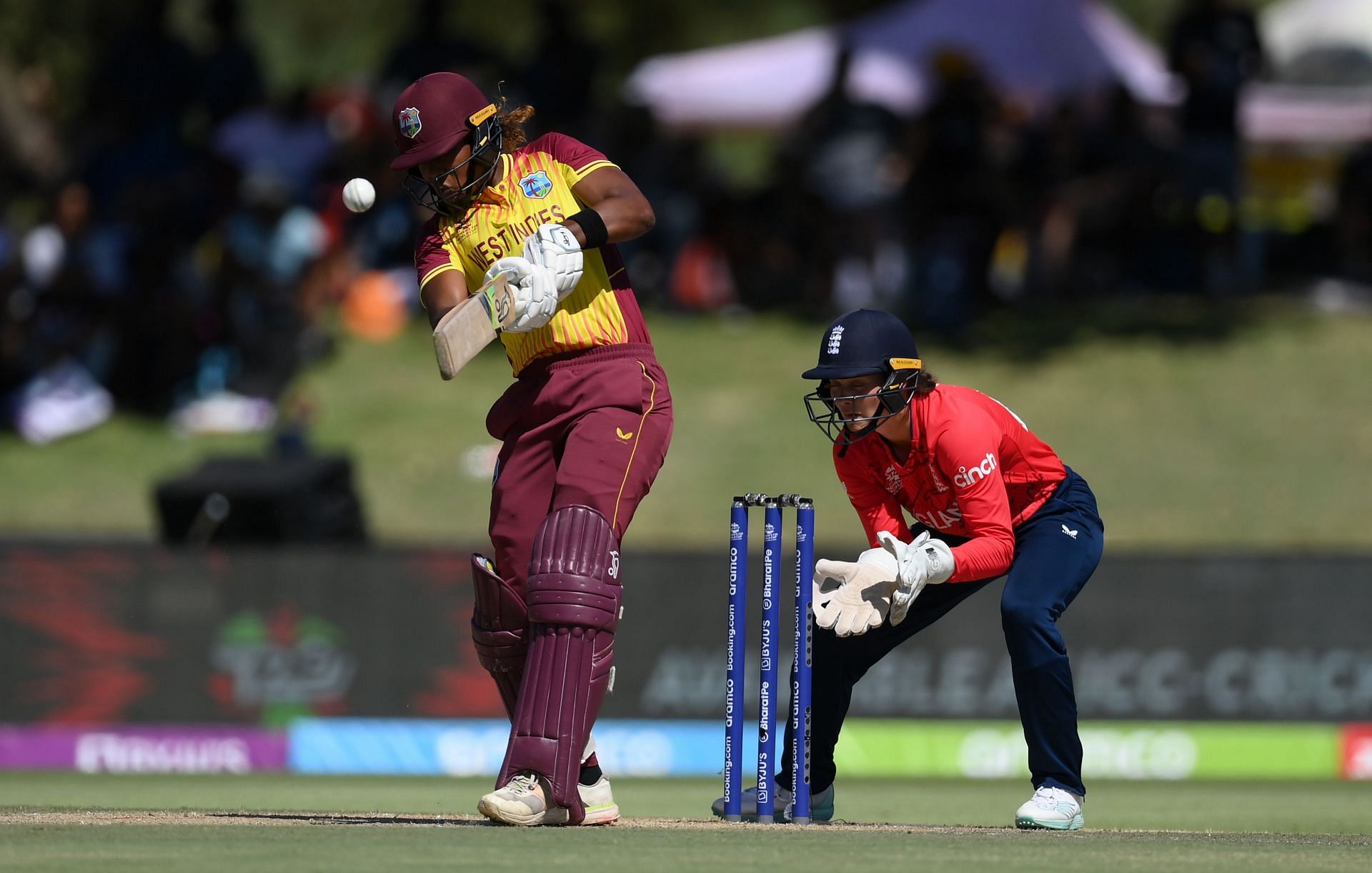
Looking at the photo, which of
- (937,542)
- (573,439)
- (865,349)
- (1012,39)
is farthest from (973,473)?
(1012,39)

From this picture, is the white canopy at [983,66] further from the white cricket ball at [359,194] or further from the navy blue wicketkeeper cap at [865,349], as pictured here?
the white cricket ball at [359,194]

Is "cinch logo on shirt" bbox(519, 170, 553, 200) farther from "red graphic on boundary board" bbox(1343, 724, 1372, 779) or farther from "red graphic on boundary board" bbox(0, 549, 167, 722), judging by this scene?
"red graphic on boundary board" bbox(1343, 724, 1372, 779)

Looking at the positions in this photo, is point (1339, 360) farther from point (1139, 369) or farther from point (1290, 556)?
point (1290, 556)

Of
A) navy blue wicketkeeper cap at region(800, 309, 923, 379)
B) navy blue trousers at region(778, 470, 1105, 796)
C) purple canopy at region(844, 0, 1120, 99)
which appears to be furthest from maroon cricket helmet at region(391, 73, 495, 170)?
purple canopy at region(844, 0, 1120, 99)

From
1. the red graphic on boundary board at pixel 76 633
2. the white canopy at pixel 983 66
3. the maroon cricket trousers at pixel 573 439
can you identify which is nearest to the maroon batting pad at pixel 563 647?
the maroon cricket trousers at pixel 573 439

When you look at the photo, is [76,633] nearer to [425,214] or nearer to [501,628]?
[425,214]

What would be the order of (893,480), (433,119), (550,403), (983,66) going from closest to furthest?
(433,119) → (550,403) → (893,480) → (983,66)

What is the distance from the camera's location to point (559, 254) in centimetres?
507

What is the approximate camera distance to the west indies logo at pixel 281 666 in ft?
32.8

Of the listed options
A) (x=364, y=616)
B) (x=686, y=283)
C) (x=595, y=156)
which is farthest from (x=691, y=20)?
(x=595, y=156)

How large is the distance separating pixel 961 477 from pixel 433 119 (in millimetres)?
1765

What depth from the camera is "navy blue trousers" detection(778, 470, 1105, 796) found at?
17.8 feet

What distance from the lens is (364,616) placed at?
33.1ft

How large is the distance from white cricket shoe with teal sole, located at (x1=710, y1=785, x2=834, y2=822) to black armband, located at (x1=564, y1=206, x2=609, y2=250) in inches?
65.0
